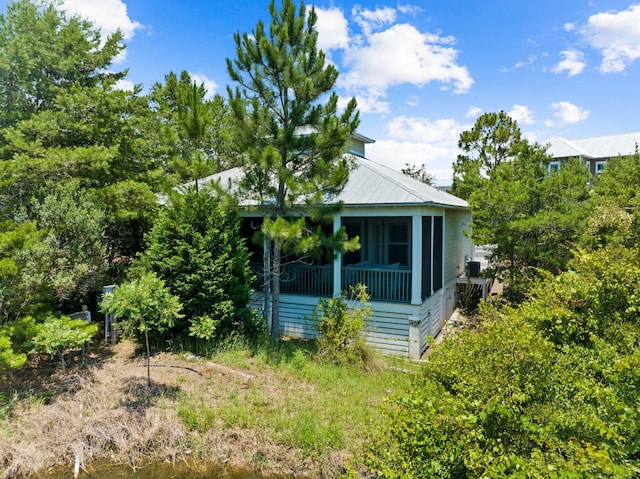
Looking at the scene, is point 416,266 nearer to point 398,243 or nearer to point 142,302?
point 398,243

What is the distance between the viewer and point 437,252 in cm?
1203

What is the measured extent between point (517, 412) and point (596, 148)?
5305 centimetres

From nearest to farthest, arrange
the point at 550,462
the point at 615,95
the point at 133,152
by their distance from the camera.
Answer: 1. the point at 550,462
2. the point at 133,152
3. the point at 615,95

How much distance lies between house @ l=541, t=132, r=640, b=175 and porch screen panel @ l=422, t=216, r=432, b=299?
1536 inches

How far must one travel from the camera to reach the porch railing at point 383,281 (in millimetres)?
10008

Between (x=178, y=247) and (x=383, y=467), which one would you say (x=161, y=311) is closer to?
(x=178, y=247)

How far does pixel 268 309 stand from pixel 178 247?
10.0 ft

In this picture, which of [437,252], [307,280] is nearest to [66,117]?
[307,280]

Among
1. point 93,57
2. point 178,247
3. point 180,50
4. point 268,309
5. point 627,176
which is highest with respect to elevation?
point 180,50

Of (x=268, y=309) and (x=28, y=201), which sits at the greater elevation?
(x=28, y=201)

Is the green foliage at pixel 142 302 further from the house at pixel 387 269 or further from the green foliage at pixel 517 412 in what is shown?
the green foliage at pixel 517 412

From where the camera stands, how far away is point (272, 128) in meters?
8.59

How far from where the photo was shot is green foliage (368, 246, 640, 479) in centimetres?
292

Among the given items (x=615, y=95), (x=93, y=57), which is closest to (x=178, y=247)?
(x=93, y=57)
